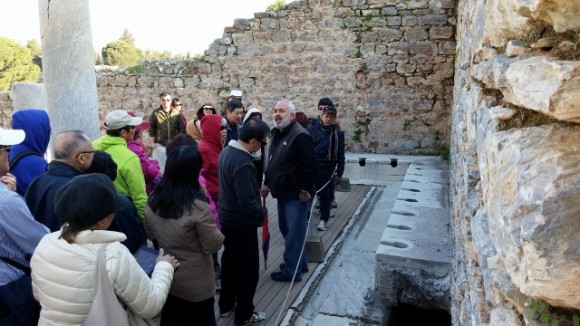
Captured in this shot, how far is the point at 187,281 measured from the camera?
9.12 ft

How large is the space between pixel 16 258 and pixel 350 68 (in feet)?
23.1

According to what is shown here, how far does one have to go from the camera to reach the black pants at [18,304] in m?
2.13

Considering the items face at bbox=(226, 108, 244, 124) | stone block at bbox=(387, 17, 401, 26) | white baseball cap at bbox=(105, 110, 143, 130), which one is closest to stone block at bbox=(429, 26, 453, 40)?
stone block at bbox=(387, 17, 401, 26)

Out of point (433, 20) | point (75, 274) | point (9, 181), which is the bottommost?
point (75, 274)

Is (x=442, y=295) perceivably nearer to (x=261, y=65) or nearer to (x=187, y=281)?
(x=187, y=281)

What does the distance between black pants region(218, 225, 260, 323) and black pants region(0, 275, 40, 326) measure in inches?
59.0

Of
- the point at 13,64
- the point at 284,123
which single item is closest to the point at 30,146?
the point at 284,123

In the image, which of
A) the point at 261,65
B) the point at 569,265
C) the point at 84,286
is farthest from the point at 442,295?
the point at 261,65

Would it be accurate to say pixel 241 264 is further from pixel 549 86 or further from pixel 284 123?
pixel 549 86

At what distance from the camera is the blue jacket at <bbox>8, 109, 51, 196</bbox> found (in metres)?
2.98

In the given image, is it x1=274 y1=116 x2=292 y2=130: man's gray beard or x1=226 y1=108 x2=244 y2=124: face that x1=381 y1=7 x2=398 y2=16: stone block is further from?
x1=274 y1=116 x2=292 y2=130: man's gray beard

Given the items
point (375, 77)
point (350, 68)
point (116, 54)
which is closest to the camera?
point (375, 77)

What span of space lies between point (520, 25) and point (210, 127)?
3.39 metres

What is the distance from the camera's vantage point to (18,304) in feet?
7.08
